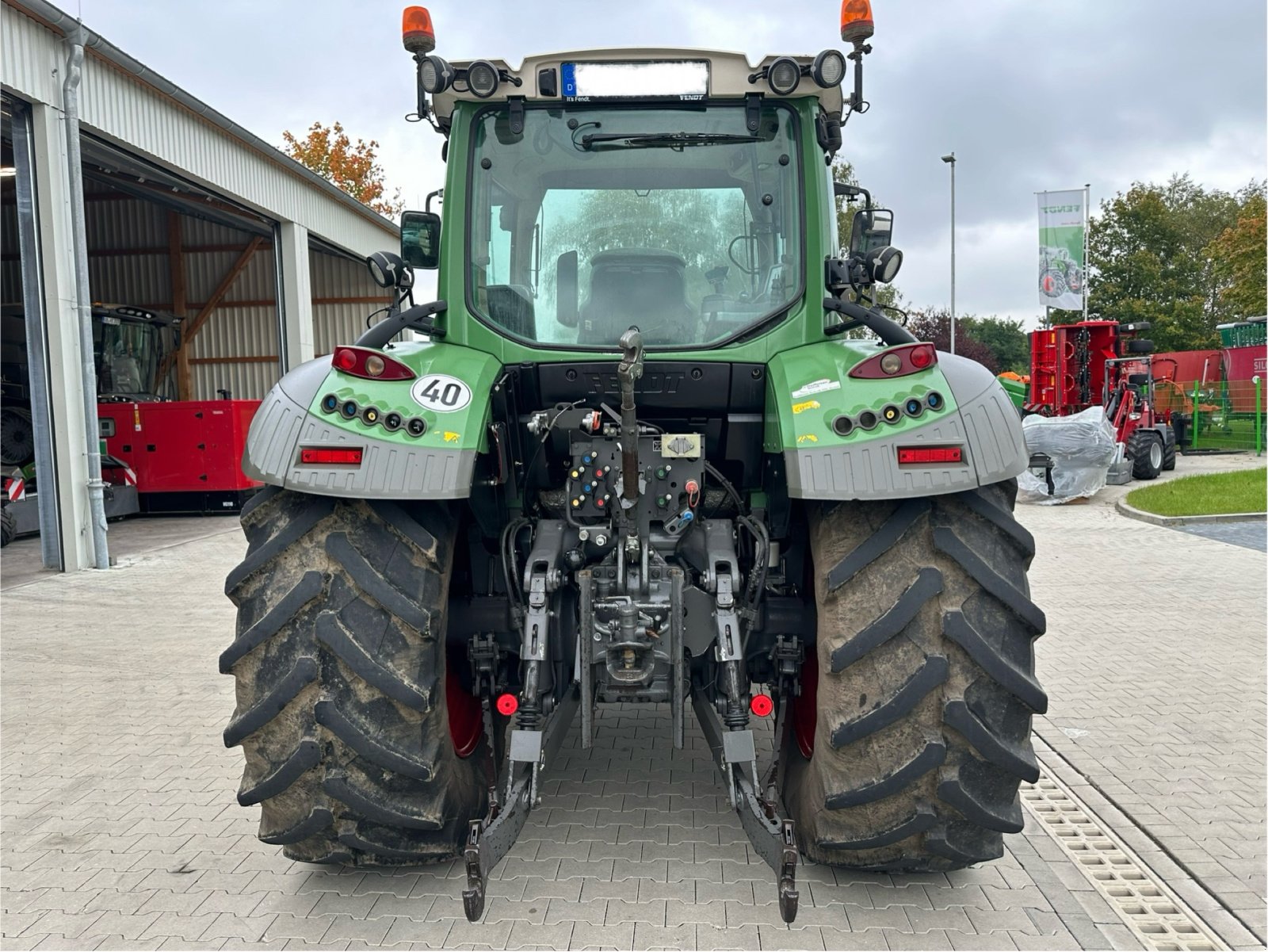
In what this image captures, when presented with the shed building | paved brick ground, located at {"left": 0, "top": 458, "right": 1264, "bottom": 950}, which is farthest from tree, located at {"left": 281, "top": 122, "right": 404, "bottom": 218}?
paved brick ground, located at {"left": 0, "top": 458, "right": 1264, "bottom": 950}

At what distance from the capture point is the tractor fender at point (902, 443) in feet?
9.32

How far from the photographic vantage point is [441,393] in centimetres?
313

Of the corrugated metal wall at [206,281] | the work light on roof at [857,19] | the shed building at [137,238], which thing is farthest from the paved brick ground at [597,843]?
the corrugated metal wall at [206,281]

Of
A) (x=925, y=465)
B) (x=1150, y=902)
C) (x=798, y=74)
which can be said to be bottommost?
(x=1150, y=902)

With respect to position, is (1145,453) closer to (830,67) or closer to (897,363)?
(830,67)

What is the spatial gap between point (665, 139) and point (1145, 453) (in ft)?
53.9

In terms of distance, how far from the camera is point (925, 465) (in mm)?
2855

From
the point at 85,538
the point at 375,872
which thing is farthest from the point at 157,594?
the point at 375,872

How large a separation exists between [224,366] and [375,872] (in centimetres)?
2210

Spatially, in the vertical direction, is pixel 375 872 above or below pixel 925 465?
below

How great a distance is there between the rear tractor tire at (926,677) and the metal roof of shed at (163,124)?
386 inches

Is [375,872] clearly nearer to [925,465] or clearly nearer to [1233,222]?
[925,465]

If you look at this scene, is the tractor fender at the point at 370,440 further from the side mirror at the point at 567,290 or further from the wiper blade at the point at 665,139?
the wiper blade at the point at 665,139

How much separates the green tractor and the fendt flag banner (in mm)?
20841
